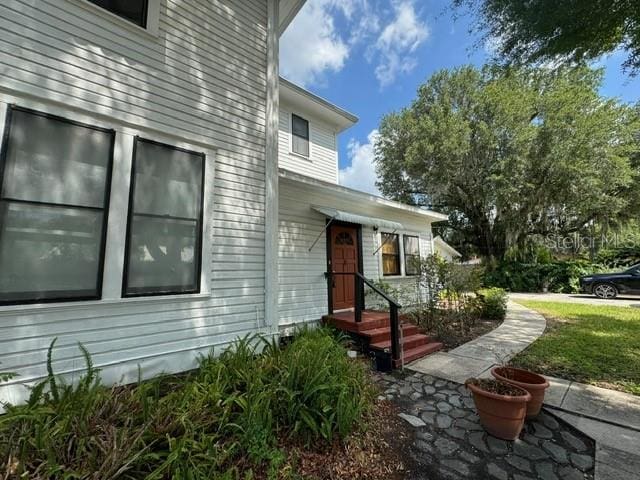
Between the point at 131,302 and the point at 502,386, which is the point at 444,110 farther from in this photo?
the point at 131,302

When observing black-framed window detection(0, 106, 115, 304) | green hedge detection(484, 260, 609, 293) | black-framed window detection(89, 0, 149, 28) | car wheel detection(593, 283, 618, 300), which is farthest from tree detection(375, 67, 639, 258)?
black-framed window detection(0, 106, 115, 304)

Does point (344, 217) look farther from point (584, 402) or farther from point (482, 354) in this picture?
point (584, 402)

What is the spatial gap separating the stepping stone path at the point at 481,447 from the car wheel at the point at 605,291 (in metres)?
13.6

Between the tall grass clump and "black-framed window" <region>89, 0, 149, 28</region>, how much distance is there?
3800mm

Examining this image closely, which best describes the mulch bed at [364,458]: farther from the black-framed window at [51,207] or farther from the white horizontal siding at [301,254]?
the white horizontal siding at [301,254]

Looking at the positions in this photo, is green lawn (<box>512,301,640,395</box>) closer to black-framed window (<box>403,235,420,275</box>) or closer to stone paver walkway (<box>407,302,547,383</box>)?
stone paver walkway (<box>407,302,547,383</box>)

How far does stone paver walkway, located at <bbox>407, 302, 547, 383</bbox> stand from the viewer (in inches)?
185

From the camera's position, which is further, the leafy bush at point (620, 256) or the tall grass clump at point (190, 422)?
the leafy bush at point (620, 256)

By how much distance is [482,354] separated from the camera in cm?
550

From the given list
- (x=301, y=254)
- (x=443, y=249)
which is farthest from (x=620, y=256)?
(x=301, y=254)

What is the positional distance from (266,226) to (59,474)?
10.8 feet

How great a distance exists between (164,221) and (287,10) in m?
4.46

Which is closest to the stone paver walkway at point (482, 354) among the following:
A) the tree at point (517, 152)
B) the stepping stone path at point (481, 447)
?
the stepping stone path at point (481, 447)

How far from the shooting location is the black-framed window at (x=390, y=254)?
8.52m
